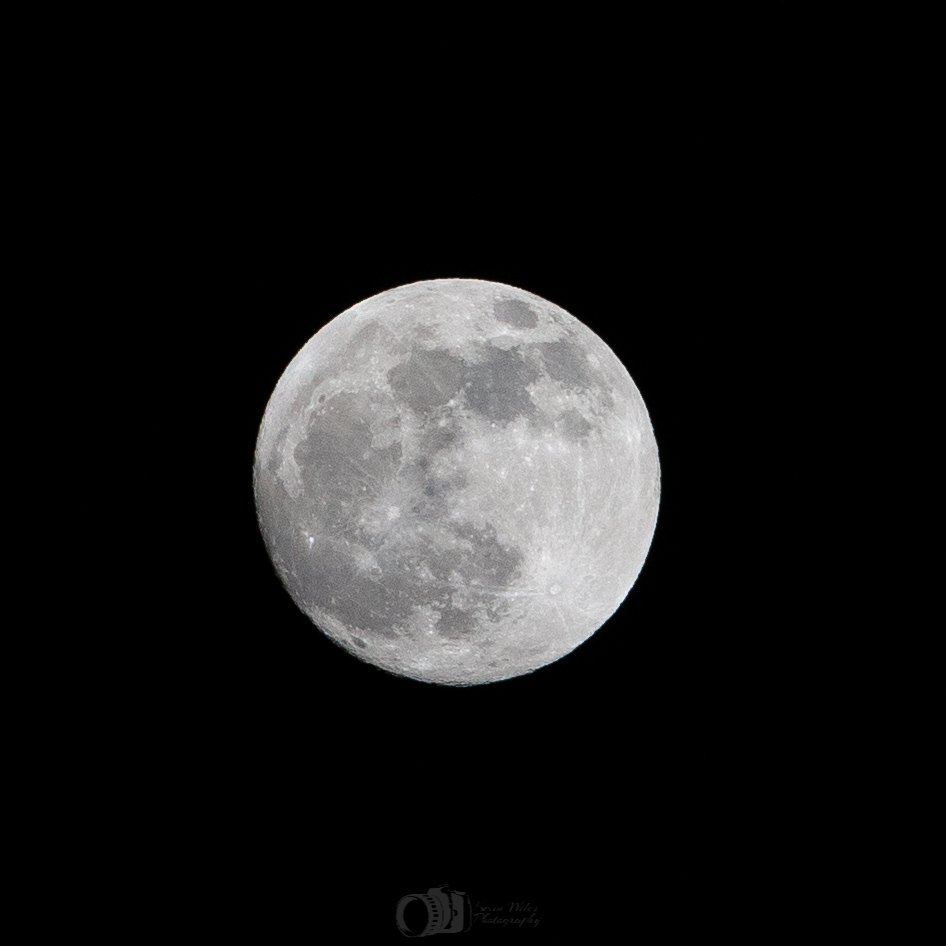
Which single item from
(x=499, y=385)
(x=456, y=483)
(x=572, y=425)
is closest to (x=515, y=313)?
(x=499, y=385)

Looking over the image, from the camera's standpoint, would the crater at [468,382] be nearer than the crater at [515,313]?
Yes

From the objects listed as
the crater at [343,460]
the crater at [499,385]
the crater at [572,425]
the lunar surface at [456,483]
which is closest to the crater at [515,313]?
the lunar surface at [456,483]

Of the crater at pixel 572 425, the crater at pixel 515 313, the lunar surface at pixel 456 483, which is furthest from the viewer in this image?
the crater at pixel 515 313

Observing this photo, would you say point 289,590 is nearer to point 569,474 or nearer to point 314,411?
point 314,411

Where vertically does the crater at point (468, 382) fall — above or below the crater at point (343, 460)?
above

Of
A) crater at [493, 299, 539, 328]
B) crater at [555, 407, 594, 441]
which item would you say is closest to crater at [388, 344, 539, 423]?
crater at [555, 407, 594, 441]

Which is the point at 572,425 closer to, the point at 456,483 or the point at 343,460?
the point at 456,483

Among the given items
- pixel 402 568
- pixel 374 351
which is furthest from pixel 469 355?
pixel 402 568

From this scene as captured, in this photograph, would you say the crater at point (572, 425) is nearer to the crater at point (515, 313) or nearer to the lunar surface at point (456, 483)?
the lunar surface at point (456, 483)

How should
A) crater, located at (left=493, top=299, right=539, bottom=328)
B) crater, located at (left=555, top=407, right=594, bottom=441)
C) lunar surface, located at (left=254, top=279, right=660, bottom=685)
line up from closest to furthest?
lunar surface, located at (left=254, top=279, right=660, bottom=685), crater, located at (left=555, top=407, right=594, bottom=441), crater, located at (left=493, top=299, right=539, bottom=328)

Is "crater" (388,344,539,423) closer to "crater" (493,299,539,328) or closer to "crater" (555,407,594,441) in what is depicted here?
"crater" (555,407,594,441)

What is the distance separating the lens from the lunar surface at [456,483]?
3582mm

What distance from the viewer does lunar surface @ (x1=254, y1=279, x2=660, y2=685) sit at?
358 centimetres

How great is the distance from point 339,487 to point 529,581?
0.93 meters
